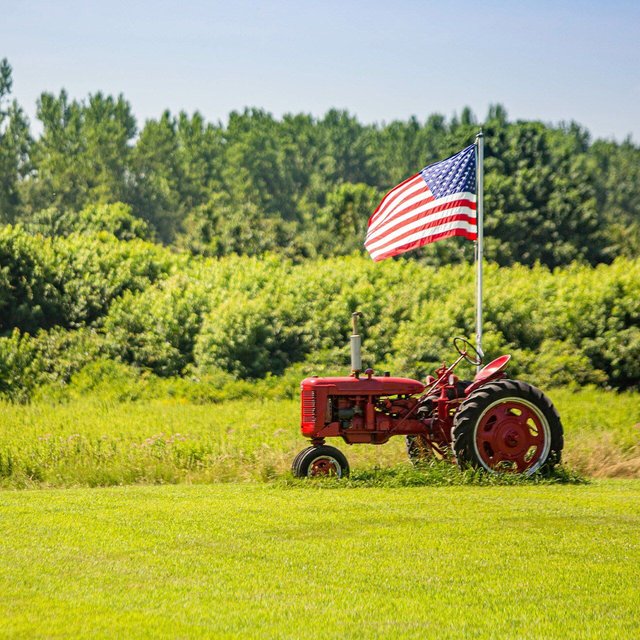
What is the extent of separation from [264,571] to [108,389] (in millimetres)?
18462

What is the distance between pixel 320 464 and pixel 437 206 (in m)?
3.97

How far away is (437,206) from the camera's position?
1381 cm

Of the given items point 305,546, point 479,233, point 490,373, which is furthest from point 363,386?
point 305,546

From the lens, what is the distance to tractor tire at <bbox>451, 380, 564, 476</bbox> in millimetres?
11758

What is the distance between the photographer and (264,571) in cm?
729

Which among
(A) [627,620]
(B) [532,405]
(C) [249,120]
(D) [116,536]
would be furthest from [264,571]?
(C) [249,120]

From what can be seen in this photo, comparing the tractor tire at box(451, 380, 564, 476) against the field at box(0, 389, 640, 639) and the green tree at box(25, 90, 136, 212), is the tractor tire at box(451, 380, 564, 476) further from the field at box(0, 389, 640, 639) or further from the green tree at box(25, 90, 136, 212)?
the green tree at box(25, 90, 136, 212)

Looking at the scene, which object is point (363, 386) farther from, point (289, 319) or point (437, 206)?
point (289, 319)

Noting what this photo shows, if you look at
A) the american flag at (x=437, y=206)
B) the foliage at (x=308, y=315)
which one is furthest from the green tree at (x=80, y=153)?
the american flag at (x=437, y=206)

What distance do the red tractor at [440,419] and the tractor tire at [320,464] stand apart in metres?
0.01

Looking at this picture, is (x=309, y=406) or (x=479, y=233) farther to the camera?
(x=479, y=233)

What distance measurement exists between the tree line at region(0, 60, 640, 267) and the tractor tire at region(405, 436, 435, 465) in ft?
87.2

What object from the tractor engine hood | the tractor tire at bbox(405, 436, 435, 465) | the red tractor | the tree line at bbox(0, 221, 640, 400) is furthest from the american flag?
the tree line at bbox(0, 221, 640, 400)

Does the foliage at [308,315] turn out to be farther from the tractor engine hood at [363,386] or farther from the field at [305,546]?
the field at [305,546]
